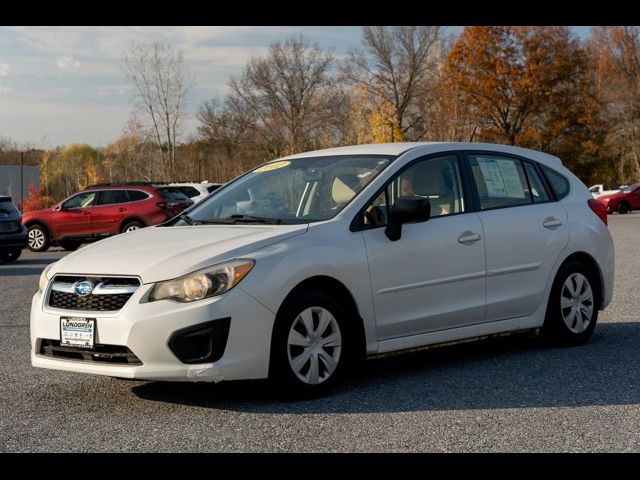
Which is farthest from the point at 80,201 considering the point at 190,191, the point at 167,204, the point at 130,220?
the point at 190,191

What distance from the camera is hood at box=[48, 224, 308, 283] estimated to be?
6023mm

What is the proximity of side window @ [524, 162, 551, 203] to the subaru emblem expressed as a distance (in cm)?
377

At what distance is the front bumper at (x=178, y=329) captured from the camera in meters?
5.88

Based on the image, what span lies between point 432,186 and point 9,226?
15.1 m

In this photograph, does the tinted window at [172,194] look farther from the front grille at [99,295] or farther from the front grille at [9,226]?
the front grille at [99,295]

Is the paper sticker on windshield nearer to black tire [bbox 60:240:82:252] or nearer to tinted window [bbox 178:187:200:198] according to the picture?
black tire [bbox 60:240:82:252]

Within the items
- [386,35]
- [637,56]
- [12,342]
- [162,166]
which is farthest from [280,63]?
[12,342]

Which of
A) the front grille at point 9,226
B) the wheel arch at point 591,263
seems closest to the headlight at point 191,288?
the wheel arch at point 591,263

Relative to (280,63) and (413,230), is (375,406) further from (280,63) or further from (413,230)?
(280,63)

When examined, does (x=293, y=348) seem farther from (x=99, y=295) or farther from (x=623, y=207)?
(x=623, y=207)

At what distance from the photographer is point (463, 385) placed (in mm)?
6707

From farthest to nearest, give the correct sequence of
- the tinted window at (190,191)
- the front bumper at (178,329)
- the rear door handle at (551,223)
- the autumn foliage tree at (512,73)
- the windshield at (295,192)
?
the autumn foliage tree at (512,73) → the tinted window at (190,191) → the rear door handle at (551,223) → the windshield at (295,192) → the front bumper at (178,329)

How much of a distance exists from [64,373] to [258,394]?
1820mm

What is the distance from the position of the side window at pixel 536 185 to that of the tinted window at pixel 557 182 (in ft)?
0.38
